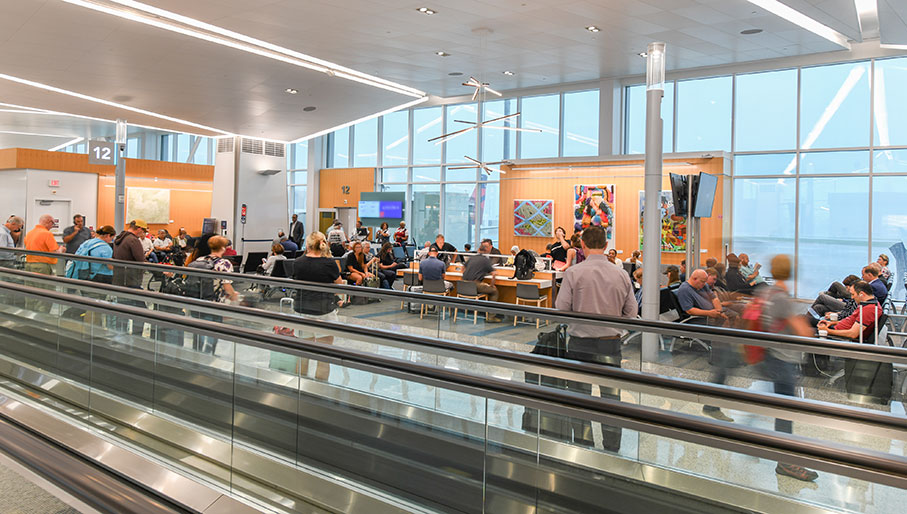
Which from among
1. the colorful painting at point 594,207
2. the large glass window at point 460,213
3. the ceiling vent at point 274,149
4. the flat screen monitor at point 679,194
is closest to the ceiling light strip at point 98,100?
the ceiling vent at point 274,149

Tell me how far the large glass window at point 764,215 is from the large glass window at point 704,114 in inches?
49.3

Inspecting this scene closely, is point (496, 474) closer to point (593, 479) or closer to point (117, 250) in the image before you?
point (593, 479)

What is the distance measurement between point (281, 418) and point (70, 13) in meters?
9.57

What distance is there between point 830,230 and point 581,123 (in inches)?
271

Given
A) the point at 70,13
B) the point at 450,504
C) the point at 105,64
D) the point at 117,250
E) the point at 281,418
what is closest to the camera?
the point at 450,504

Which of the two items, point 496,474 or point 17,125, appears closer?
point 496,474

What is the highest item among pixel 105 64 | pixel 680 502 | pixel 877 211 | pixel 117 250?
pixel 105 64

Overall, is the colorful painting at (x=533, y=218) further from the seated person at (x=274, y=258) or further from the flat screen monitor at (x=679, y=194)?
the flat screen monitor at (x=679, y=194)

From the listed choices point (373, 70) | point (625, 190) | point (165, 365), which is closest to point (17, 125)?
point (373, 70)

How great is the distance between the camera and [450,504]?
2.43 meters

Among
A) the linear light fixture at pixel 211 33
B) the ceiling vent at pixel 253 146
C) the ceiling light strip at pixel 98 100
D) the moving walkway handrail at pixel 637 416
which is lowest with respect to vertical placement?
the moving walkway handrail at pixel 637 416

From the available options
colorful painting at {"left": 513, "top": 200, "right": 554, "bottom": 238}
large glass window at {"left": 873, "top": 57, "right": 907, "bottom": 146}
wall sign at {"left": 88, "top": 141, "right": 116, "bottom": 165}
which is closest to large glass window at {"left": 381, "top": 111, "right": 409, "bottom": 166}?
colorful painting at {"left": 513, "top": 200, "right": 554, "bottom": 238}

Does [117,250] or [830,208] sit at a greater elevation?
[830,208]

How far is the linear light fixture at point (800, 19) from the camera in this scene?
34.2 ft
